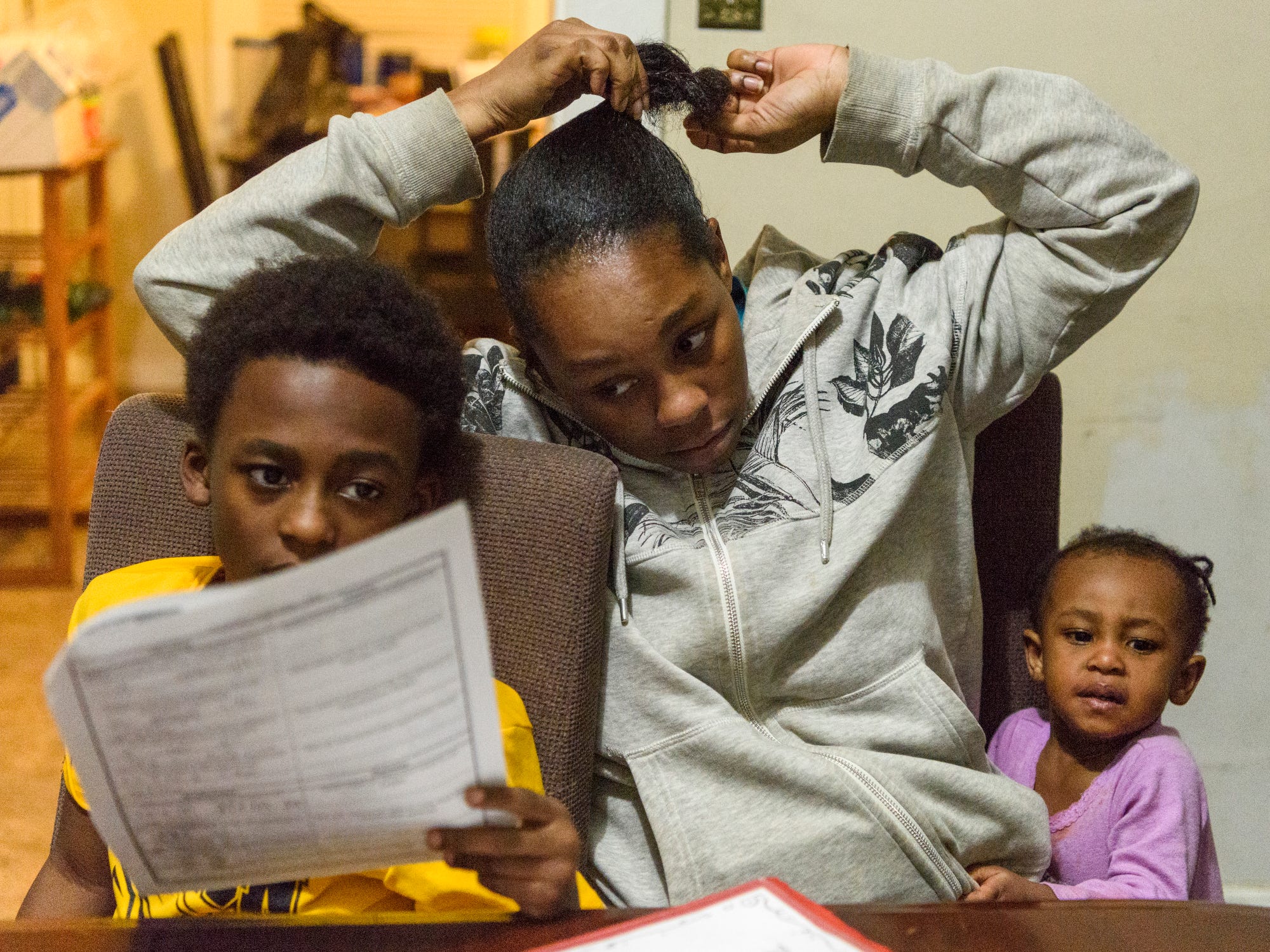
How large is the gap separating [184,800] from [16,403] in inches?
119

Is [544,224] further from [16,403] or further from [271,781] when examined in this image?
[16,403]

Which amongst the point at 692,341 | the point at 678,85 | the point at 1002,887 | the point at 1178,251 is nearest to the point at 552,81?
the point at 678,85

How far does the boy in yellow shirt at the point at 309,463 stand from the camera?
796mm

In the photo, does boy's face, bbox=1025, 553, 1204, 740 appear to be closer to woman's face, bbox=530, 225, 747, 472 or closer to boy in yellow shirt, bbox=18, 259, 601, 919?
woman's face, bbox=530, 225, 747, 472

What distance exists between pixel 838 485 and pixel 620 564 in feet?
0.68

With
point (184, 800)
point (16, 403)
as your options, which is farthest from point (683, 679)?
point (16, 403)

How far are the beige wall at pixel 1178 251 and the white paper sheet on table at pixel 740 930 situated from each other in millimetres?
1061

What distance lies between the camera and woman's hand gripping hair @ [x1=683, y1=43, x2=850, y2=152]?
3.61 ft

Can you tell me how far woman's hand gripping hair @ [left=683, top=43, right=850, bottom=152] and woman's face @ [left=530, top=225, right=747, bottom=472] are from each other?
6.4 inches

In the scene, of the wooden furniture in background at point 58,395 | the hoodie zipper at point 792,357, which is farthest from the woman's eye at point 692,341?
the wooden furniture in background at point 58,395

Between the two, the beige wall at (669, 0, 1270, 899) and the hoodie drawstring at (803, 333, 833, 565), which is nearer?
the hoodie drawstring at (803, 333, 833, 565)

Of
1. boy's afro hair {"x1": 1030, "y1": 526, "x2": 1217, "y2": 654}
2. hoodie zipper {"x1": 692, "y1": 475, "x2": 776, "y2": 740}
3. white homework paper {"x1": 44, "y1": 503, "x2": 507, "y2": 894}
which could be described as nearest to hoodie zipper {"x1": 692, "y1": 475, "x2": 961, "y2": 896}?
hoodie zipper {"x1": 692, "y1": 475, "x2": 776, "y2": 740}

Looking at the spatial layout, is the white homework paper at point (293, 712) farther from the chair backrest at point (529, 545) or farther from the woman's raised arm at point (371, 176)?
the woman's raised arm at point (371, 176)

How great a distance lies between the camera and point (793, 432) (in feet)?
3.52
